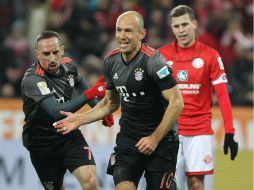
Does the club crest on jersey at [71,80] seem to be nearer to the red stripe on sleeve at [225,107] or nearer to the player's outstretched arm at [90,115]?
the player's outstretched arm at [90,115]

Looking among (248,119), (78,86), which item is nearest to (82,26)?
(248,119)

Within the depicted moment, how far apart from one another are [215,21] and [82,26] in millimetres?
2472

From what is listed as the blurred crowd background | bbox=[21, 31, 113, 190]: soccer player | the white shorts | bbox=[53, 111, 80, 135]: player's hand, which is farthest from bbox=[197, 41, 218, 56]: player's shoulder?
the blurred crowd background

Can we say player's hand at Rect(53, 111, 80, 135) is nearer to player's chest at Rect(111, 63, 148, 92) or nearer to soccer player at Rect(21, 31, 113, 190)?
soccer player at Rect(21, 31, 113, 190)

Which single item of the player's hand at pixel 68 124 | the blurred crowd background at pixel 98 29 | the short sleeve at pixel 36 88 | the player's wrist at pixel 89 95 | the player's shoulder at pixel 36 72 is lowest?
the player's hand at pixel 68 124

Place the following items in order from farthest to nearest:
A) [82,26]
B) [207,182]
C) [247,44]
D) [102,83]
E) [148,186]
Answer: [82,26]
[247,44]
[207,182]
[102,83]
[148,186]

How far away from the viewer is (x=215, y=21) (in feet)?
41.9

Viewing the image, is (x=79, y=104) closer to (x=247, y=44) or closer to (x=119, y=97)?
(x=119, y=97)

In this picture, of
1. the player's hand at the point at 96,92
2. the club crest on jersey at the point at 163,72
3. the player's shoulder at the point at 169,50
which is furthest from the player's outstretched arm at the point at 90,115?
the player's shoulder at the point at 169,50

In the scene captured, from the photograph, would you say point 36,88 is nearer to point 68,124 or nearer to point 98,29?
point 68,124

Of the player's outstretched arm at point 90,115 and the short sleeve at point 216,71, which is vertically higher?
the short sleeve at point 216,71

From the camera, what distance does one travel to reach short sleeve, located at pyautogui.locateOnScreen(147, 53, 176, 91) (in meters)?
6.58

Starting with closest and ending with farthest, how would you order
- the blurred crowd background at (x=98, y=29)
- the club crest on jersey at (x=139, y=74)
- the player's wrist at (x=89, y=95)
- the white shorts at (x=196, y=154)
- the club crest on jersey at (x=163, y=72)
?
1. the club crest on jersey at (x=163, y=72)
2. the club crest on jersey at (x=139, y=74)
3. the player's wrist at (x=89, y=95)
4. the white shorts at (x=196, y=154)
5. the blurred crowd background at (x=98, y=29)

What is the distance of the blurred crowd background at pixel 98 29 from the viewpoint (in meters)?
12.2
